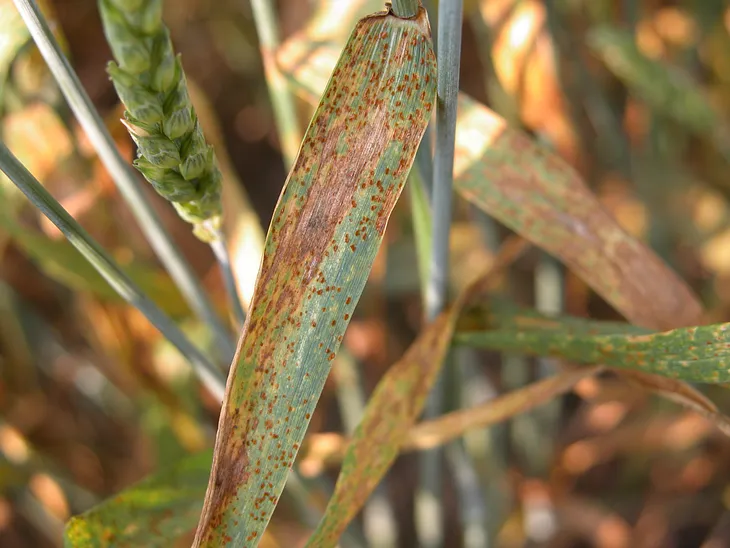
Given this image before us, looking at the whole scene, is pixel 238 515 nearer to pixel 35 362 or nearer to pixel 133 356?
pixel 133 356

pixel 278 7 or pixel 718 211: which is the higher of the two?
pixel 278 7

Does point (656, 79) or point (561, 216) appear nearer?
point (561, 216)

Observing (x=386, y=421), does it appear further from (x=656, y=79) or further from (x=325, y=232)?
(x=656, y=79)

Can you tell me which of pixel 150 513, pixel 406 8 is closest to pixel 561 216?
pixel 406 8

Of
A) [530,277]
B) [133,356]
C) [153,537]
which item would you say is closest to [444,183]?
[153,537]

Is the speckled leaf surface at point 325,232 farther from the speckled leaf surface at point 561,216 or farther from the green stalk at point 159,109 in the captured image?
the speckled leaf surface at point 561,216

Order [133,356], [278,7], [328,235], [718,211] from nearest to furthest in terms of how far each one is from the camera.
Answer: [328,235] < [133,356] < [718,211] < [278,7]
